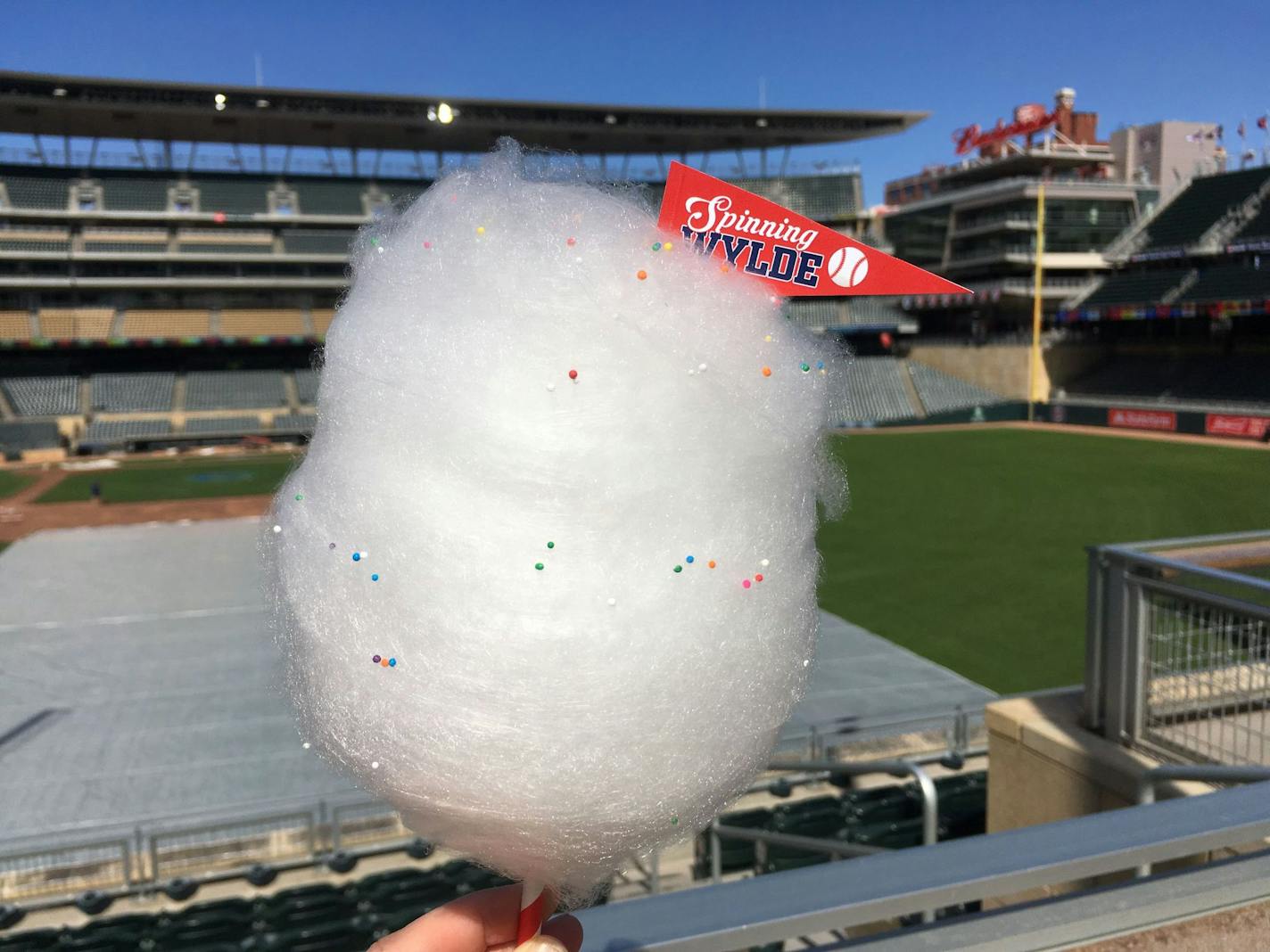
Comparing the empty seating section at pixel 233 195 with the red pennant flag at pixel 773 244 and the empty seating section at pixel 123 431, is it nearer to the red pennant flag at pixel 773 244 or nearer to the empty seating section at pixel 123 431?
the empty seating section at pixel 123 431

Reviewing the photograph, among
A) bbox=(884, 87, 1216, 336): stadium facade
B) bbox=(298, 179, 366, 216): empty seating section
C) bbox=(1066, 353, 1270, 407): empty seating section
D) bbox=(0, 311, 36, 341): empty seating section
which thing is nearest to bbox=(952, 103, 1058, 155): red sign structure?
bbox=(884, 87, 1216, 336): stadium facade

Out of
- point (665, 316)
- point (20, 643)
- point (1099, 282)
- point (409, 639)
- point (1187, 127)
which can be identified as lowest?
point (20, 643)

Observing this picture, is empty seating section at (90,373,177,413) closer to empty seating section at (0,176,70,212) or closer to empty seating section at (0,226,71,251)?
empty seating section at (0,226,71,251)

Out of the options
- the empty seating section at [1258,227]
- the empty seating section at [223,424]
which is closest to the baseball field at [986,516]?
the empty seating section at [223,424]

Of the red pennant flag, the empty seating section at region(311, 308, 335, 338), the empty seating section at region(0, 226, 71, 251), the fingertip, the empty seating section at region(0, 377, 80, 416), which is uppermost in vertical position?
the empty seating section at region(0, 226, 71, 251)

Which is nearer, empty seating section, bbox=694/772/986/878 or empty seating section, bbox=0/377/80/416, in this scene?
empty seating section, bbox=694/772/986/878

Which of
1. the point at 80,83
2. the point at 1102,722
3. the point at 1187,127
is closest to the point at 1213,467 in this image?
the point at 1102,722

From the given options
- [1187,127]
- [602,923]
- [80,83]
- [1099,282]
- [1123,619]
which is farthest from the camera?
[1187,127]

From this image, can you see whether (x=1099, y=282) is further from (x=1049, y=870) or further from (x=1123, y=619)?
(x=1049, y=870)
